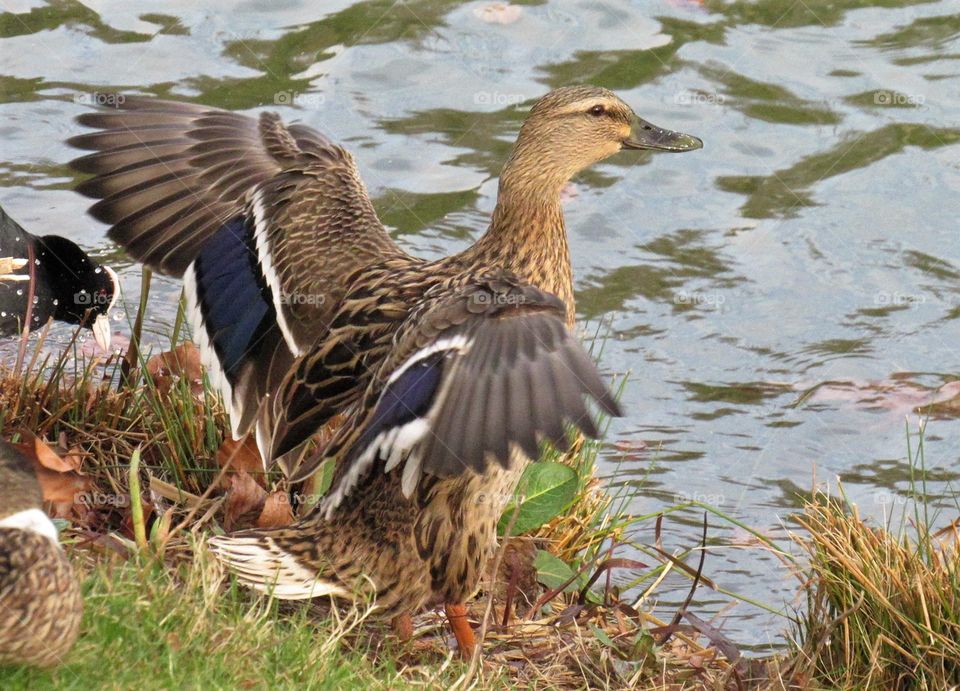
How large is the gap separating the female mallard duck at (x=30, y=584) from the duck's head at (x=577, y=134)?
226cm

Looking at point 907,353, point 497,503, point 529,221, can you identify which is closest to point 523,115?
point 907,353

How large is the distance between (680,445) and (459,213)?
6.46ft

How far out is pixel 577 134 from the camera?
16.6 feet

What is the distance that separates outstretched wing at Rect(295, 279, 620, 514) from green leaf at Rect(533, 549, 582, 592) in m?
0.79

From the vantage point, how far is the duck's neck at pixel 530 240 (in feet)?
15.3

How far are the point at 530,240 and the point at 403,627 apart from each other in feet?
4.07

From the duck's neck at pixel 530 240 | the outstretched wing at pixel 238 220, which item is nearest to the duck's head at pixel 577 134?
the duck's neck at pixel 530 240

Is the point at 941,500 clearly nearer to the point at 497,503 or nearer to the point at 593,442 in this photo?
the point at 593,442

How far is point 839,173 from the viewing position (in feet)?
27.8
